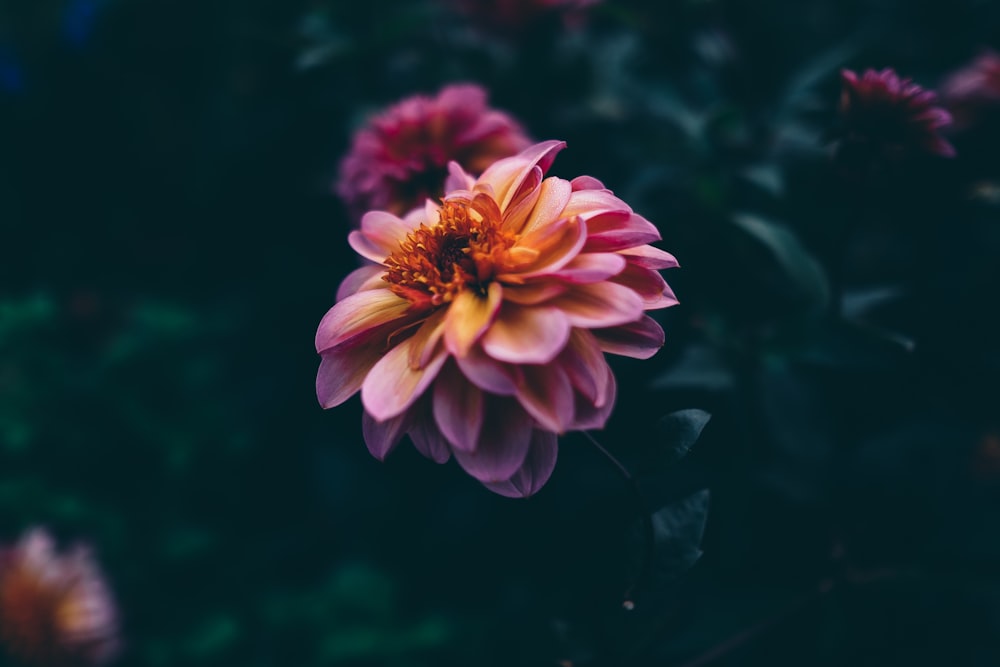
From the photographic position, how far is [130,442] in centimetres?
125

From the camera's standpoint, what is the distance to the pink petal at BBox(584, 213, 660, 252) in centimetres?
52

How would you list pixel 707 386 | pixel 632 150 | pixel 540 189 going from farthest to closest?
pixel 632 150
pixel 707 386
pixel 540 189

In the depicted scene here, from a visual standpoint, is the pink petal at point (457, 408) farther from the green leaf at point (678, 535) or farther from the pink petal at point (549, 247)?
the green leaf at point (678, 535)

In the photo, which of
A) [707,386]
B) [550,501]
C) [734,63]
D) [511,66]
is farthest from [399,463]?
[734,63]

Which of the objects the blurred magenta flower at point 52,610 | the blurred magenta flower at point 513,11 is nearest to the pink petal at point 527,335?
the blurred magenta flower at point 513,11

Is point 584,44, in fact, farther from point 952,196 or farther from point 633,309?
point 633,309

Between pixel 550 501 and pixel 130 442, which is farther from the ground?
pixel 130 442

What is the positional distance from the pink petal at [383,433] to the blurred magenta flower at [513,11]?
0.91 m

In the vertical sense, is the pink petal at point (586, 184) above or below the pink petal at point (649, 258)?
above

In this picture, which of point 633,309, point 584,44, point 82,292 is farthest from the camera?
point 82,292

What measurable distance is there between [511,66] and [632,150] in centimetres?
38

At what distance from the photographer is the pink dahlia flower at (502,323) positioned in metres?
0.47

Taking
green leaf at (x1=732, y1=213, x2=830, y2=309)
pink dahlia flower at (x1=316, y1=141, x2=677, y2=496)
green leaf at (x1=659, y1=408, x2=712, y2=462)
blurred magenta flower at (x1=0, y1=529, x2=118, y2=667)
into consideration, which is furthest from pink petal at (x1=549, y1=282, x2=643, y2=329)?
blurred magenta flower at (x1=0, y1=529, x2=118, y2=667)

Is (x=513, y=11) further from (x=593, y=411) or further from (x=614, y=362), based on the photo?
(x=593, y=411)
